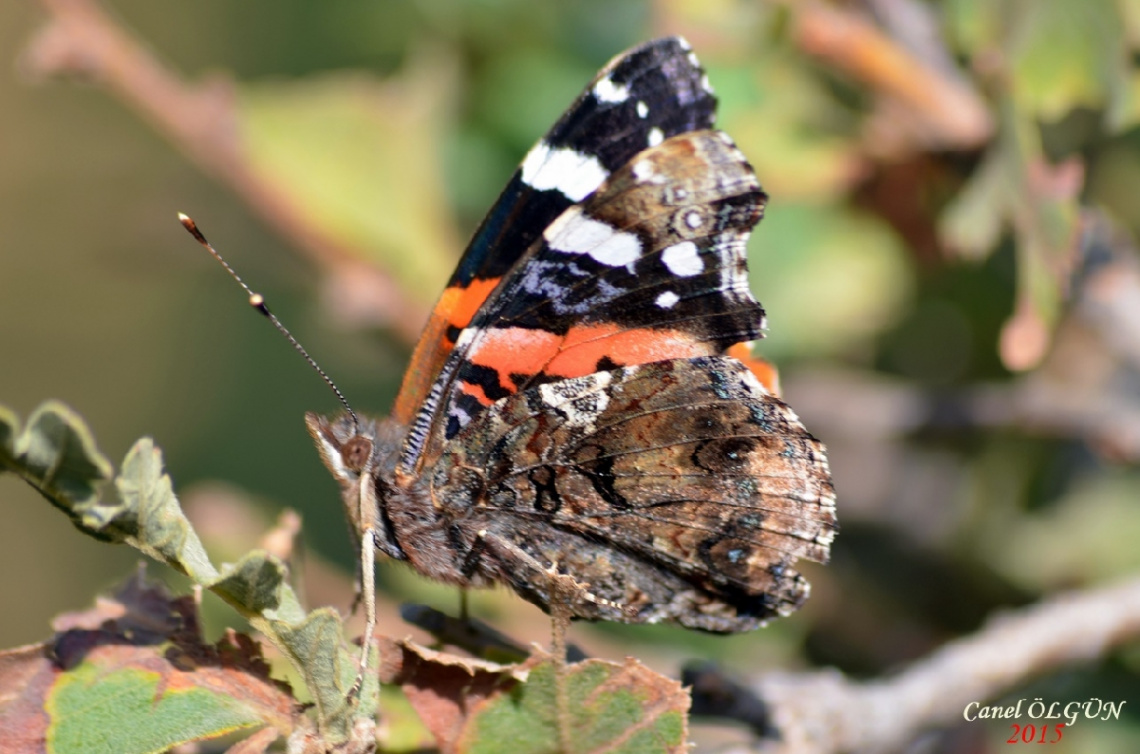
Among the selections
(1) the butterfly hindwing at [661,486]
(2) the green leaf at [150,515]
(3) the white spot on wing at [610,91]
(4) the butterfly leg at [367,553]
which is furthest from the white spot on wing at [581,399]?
(2) the green leaf at [150,515]

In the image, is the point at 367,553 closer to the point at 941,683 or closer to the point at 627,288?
the point at 627,288

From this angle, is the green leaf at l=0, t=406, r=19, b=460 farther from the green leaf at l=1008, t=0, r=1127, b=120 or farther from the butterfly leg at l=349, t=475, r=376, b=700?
the green leaf at l=1008, t=0, r=1127, b=120

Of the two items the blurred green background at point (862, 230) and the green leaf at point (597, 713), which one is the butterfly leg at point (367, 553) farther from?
the blurred green background at point (862, 230)

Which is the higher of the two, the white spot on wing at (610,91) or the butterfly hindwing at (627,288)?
the white spot on wing at (610,91)

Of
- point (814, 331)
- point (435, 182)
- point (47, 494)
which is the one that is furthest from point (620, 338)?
point (435, 182)

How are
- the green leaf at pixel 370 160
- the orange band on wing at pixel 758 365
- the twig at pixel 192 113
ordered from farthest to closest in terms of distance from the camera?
the green leaf at pixel 370 160 → the twig at pixel 192 113 → the orange band on wing at pixel 758 365

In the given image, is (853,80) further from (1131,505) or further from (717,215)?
(1131,505)

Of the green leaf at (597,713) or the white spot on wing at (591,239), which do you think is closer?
the green leaf at (597,713)
